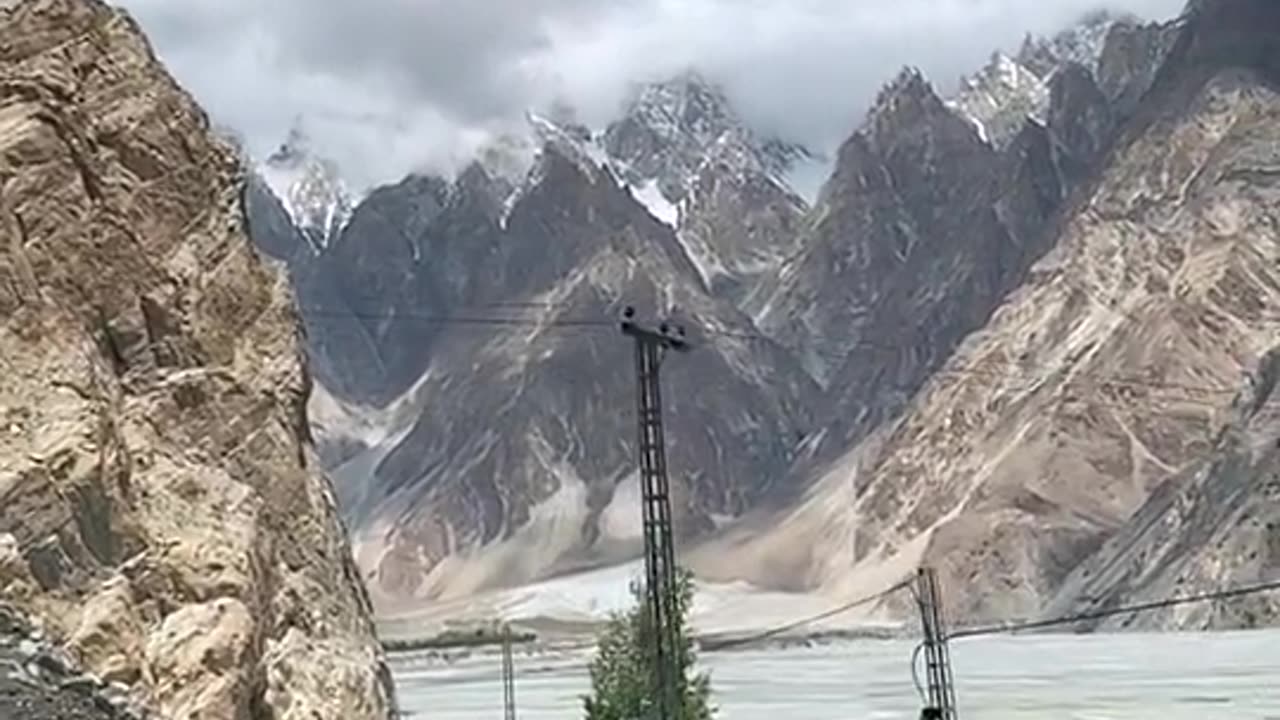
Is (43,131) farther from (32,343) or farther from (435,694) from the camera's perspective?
(435,694)

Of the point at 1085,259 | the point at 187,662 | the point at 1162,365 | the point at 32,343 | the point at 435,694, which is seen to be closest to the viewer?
the point at 187,662

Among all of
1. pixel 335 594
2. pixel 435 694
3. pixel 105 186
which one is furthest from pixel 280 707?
pixel 435 694

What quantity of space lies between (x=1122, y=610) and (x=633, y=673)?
83993 millimetres

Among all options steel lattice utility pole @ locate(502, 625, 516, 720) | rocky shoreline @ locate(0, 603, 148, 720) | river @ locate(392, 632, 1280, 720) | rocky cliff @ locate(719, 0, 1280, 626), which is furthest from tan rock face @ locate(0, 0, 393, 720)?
rocky cliff @ locate(719, 0, 1280, 626)

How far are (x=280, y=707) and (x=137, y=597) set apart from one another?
237cm

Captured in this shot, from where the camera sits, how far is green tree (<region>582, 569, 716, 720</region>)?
4234 centimetres

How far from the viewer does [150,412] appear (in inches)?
890

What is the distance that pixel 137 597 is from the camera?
20000mm

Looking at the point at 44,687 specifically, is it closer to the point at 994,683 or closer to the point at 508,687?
the point at 508,687

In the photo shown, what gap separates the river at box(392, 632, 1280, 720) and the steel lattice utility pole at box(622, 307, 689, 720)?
30.2m

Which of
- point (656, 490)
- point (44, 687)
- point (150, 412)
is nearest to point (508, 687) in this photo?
point (656, 490)

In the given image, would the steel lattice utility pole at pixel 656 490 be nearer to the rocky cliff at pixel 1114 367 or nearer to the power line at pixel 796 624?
the rocky cliff at pixel 1114 367

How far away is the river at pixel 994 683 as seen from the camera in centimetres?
6481

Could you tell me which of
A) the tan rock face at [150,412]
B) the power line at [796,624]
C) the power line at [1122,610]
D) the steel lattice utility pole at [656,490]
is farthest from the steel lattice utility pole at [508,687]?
the power line at [796,624]
